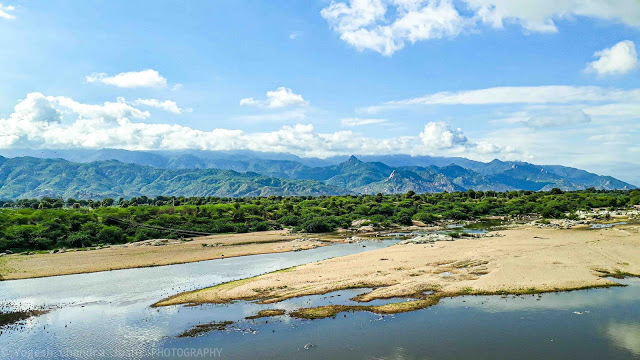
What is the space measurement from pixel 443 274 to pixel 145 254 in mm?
50237

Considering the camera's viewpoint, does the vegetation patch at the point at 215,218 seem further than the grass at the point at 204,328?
Yes

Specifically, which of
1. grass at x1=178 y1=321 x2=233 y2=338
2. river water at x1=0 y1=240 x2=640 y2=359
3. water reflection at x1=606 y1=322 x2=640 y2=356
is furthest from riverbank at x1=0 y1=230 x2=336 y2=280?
water reflection at x1=606 y1=322 x2=640 y2=356

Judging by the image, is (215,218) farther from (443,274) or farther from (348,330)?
(348,330)

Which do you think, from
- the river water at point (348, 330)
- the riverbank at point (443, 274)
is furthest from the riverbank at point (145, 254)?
the riverbank at point (443, 274)

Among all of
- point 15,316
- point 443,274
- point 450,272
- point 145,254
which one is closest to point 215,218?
point 145,254

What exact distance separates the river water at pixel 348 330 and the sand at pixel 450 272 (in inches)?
85.0

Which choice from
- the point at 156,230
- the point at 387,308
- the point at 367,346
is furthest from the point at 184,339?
the point at 156,230

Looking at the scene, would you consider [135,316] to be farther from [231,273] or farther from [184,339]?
[231,273]

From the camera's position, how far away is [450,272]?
4475 centimetres

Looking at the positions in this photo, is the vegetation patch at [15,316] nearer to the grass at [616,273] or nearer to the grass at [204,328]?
the grass at [204,328]

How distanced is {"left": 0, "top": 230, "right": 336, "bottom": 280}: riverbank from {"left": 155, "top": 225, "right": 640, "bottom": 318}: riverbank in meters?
21.3

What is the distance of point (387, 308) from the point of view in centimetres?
3316

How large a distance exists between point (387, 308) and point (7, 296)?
134 ft

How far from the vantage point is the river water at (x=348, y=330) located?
83.5 feet
